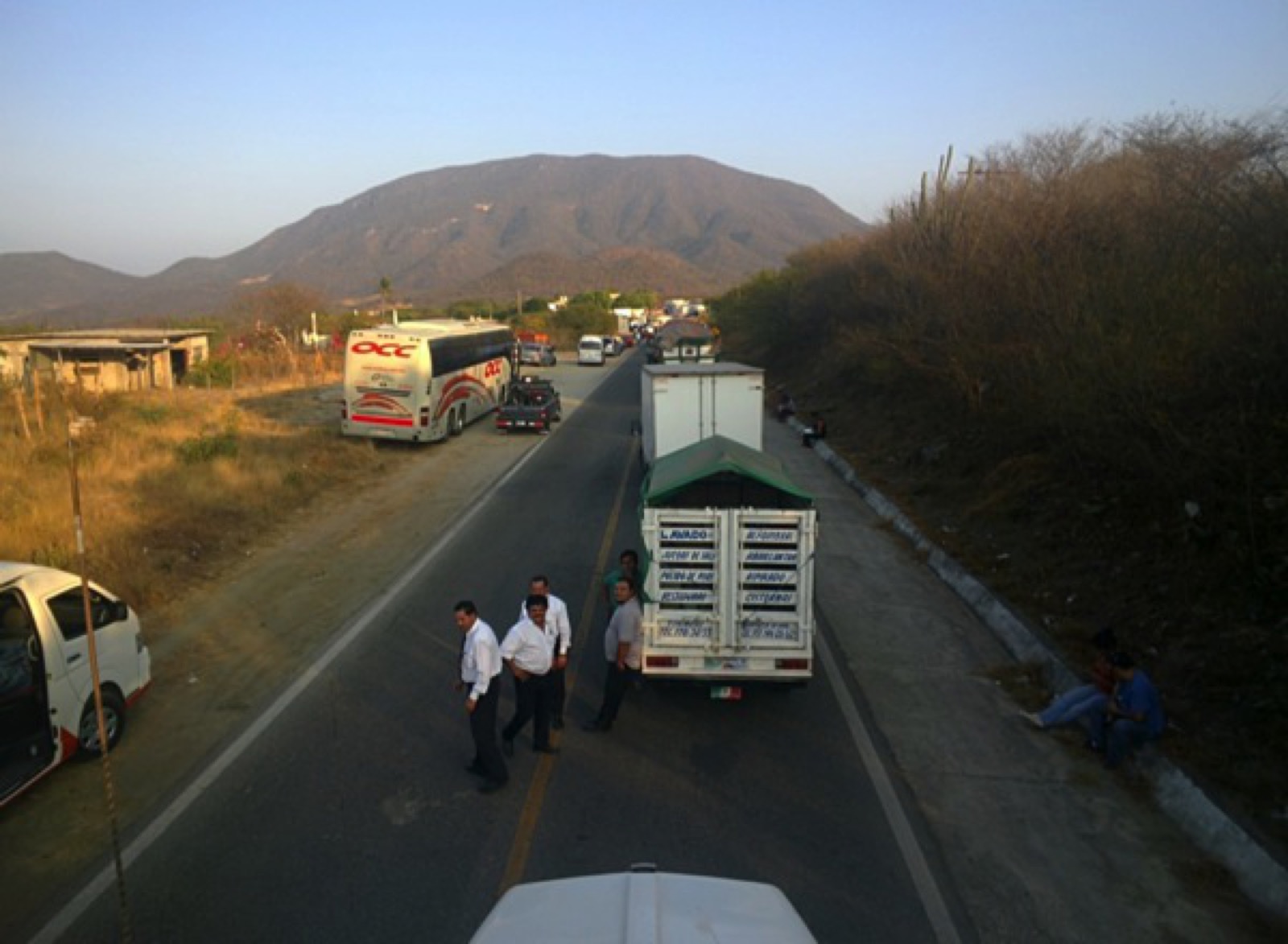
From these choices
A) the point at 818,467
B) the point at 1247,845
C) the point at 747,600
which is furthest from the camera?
the point at 818,467

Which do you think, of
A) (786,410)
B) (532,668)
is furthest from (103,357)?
(532,668)

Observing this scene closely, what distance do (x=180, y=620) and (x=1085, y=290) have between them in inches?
530

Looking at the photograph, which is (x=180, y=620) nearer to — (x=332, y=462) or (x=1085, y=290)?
(x=332, y=462)

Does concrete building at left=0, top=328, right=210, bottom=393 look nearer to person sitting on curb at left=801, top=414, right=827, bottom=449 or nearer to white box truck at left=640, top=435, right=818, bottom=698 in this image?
person sitting on curb at left=801, top=414, right=827, bottom=449

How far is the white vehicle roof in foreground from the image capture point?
2.84 metres

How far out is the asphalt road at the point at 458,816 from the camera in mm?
5723

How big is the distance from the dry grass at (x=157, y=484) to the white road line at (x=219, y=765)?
122 inches

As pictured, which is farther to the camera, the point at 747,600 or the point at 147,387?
the point at 147,387

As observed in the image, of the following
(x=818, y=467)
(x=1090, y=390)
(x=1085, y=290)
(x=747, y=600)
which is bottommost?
(x=818, y=467)

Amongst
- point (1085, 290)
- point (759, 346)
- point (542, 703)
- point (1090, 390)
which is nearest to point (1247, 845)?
point (542, 703)

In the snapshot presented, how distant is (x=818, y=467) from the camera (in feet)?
78.8

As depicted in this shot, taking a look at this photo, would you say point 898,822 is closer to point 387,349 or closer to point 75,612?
point 75,612

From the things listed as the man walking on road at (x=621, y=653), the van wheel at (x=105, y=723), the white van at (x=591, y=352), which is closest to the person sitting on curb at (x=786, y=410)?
the man walking on road at (x=621, y=653)

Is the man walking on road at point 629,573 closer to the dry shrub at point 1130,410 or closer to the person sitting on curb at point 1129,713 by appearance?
the person sitting on curb at point 1129,713
